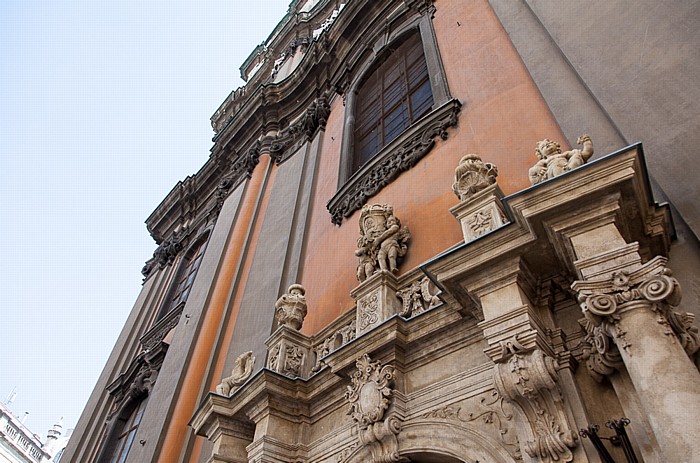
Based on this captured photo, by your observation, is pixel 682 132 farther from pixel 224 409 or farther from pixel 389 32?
pixel 389 32

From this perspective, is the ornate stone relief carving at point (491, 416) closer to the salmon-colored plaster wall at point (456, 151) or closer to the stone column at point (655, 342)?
the stone column at point (655, 342)

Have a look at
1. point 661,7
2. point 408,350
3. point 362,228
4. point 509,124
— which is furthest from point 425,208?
point 661,7

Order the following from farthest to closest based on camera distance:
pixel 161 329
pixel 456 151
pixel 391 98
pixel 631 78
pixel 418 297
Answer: pixel 161 329 < pixel 391 98 < pixel 456 151 < pixel 418 297 < pixel 631 78

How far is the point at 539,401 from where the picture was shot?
126 inches

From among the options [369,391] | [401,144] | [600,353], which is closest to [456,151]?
[401,144]

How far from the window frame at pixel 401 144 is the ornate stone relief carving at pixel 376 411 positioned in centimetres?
308

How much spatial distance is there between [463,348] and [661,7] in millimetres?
3754

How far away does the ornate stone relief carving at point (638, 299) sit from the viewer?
2.79m

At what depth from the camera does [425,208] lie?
19.3 feet

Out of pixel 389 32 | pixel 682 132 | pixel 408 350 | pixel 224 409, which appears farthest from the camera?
pixel 389 32

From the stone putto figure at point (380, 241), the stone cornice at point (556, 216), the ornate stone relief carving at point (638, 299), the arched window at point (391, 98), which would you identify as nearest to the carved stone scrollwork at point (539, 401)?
the ornate stone relief carving at point (638, 299)

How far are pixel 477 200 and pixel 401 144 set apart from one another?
2.71 m

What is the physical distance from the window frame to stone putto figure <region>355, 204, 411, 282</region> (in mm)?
944

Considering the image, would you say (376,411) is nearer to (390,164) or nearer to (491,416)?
(491,416)
